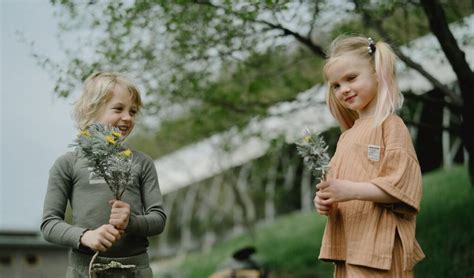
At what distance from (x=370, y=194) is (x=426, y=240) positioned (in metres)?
5.71

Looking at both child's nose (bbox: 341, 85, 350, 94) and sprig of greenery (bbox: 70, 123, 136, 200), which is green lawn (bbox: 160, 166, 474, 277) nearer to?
child's nose (bbox: 341, 85, 350, 94)

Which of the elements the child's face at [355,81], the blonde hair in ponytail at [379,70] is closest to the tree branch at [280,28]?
the blonde hair in ponytail at [379,70]

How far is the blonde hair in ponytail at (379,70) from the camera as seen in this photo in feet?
9.54

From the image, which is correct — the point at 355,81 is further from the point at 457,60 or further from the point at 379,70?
the point at 457,60

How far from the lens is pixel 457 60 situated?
6277 millimetres

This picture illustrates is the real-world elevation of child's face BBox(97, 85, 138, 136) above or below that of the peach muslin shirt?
above

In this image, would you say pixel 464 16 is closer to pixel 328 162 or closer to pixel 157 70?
pixel 157 70

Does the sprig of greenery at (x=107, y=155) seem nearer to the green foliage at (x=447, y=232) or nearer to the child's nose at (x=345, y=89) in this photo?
the child's nose at (x=345, y=89)

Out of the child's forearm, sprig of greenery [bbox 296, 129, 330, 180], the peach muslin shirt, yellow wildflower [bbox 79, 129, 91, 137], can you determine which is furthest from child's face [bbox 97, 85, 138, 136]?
the child's forearm

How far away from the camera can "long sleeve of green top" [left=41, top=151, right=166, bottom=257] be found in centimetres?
288

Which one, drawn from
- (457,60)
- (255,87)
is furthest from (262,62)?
(457,60)

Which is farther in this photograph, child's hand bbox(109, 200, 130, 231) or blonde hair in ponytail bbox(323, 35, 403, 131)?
blonde hair in ponytail bbox(323, 35, 403, 131)

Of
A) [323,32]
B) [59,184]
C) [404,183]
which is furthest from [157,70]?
[404,183]

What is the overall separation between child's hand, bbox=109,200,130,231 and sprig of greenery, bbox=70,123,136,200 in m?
0.05
